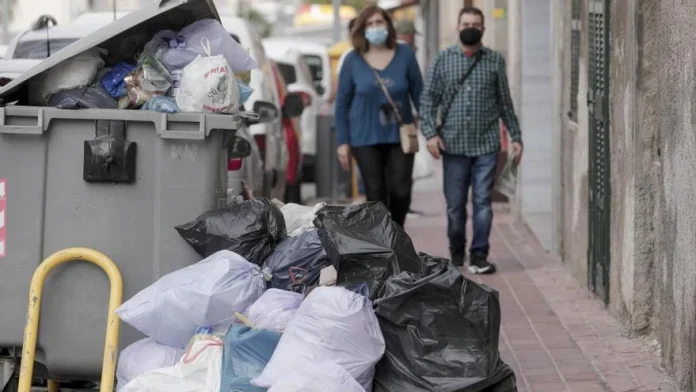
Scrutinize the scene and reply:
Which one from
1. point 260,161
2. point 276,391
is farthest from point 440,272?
point 260,161

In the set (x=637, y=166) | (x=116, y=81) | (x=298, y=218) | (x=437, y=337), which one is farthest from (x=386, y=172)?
(x=437, y=337)

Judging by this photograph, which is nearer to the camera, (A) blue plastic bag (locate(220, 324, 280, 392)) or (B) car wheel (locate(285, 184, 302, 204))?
(A) blue plastic bag (locate(220, 324, 280, 392))

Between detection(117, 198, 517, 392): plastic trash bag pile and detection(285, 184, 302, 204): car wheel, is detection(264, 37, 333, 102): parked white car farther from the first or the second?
detection(117, 198, 517, 392): plastic trash bag pile

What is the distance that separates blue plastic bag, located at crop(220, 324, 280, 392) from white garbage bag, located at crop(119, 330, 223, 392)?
4 cm

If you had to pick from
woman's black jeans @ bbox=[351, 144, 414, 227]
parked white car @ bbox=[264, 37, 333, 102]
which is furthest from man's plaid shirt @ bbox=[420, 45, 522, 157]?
parked white car @ bbox=[264, 37, 333, 102]

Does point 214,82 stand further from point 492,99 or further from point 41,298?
point 492,99

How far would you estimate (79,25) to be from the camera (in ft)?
36.2

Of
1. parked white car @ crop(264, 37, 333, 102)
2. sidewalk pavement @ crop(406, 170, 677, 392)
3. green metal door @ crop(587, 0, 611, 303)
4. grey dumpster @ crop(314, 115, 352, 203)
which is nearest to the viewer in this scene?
sidewalk pavement @ crop(406, 170, 677, 392)

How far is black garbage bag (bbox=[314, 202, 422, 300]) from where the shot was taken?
5539 millimetres

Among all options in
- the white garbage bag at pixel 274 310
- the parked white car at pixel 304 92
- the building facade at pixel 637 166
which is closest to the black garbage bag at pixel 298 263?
the white garbage bag at pixel 274 310

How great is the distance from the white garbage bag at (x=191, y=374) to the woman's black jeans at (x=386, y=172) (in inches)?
191

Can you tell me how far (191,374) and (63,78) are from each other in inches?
56.5

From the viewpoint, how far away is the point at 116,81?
19.8ft

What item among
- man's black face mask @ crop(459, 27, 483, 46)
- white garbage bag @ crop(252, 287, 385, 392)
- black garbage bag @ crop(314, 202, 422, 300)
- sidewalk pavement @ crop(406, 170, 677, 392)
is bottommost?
sidewalk pavement @ crop(406, 170, 677, 392)
